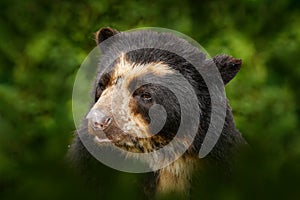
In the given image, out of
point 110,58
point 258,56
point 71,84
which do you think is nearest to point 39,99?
point 71,84

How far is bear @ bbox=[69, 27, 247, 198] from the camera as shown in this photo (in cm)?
255

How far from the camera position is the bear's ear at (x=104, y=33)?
305cm

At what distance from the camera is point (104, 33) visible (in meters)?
3.08

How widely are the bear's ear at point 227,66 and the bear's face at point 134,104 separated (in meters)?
0.31

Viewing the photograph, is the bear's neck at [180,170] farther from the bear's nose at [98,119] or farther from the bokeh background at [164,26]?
the bokeh background at [164,26]

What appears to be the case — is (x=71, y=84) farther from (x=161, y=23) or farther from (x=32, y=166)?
(x=32, y=166)

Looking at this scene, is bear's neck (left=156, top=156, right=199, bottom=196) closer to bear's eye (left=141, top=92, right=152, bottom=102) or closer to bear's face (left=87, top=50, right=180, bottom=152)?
bear's face (left=87, top=50, right=180, bottom=152)

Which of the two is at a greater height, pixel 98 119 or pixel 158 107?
pixel 158 107

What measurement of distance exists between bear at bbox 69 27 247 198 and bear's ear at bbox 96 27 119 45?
4.2 inches

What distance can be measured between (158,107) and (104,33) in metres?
0.61

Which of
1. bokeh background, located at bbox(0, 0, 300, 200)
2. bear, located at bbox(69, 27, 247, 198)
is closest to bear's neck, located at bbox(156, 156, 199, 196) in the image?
bear, located at bbox(69, 27, 247, 198)

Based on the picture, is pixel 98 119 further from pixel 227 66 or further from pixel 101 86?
pixel 227 66

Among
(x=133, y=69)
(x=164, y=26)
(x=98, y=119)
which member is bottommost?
(x=98, y=119)

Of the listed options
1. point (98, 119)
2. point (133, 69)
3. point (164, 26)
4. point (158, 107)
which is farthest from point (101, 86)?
point (164, 26)
